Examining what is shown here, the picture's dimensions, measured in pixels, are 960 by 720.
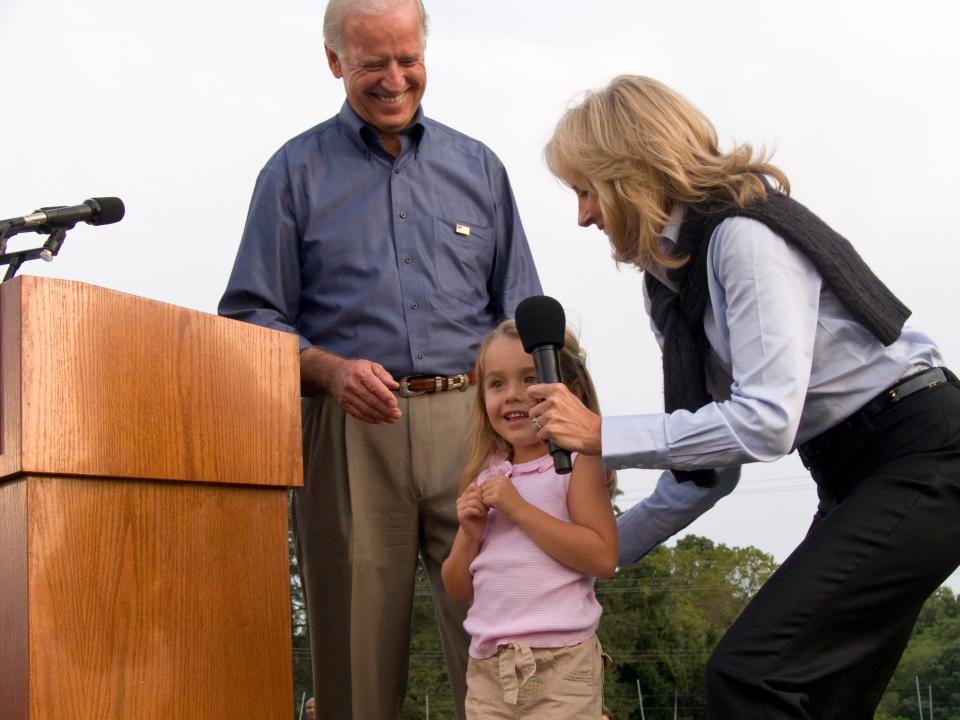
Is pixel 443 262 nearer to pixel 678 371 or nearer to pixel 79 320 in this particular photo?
pixel 678 371

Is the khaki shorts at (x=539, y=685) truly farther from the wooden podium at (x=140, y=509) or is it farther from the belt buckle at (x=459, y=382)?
the belt buckle at (x=459, y=382)

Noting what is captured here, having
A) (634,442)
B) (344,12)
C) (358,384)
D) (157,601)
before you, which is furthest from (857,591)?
(344,12)

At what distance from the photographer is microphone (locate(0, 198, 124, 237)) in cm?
271

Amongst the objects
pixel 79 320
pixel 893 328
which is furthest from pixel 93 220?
pixel 893 328

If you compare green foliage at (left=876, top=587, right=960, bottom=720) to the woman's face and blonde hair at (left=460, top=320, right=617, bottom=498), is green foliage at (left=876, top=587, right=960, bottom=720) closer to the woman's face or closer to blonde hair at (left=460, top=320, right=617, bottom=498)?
blonde hair at (left=460, top=320, right=617, bottom=498)

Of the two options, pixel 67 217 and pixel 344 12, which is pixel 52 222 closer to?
pixel 67 217

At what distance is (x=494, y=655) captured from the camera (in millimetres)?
3178

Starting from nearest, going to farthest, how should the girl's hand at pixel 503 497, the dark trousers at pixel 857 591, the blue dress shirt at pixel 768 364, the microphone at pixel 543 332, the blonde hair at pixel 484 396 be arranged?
the dark trousers at pixel 857 591, the blue dress shirt at pixel 768 364, the microphone at pixel 543 332, the girl's hand at pixel 503 497, the blonde hair at pixel 484 396

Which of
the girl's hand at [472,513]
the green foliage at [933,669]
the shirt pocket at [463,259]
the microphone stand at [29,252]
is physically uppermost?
the shirt pocket at [463,259]

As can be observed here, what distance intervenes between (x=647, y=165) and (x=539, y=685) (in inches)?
48.6

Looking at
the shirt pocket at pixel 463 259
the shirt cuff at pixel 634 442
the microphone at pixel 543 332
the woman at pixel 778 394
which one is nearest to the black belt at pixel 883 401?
the woman at pixel 778 394

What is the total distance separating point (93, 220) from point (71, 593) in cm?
95

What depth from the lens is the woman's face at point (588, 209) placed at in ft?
Result: 9.80

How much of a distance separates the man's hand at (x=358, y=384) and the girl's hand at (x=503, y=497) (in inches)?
14.8
